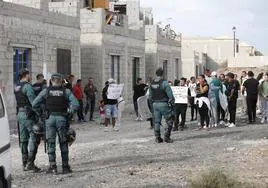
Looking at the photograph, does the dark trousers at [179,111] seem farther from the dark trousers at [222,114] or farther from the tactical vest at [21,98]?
the tactical vest at [21,98]

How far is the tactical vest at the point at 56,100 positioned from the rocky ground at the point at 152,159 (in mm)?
1127

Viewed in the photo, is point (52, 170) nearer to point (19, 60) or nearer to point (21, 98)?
point (21, 98)

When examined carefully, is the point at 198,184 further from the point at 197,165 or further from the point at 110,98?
the point at 110,98

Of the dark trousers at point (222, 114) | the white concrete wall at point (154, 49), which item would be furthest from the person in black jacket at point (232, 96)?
the white concrete wall at point (154, 49)

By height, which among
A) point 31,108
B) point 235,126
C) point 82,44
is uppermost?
point 82,44

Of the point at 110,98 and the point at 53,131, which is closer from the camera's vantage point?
the point at 53,131

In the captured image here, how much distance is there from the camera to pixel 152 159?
11.7 metres

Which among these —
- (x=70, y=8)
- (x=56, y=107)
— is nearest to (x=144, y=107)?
(x=56, y=107)

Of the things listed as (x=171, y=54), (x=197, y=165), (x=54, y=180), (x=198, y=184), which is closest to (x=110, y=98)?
(x=197, y=165)

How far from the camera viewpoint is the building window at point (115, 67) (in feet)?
93.2

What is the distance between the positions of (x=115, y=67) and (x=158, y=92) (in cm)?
1518

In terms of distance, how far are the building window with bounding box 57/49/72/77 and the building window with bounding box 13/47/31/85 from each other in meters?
2.30

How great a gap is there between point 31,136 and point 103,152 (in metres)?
2.85

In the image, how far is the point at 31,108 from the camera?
10414 mm
